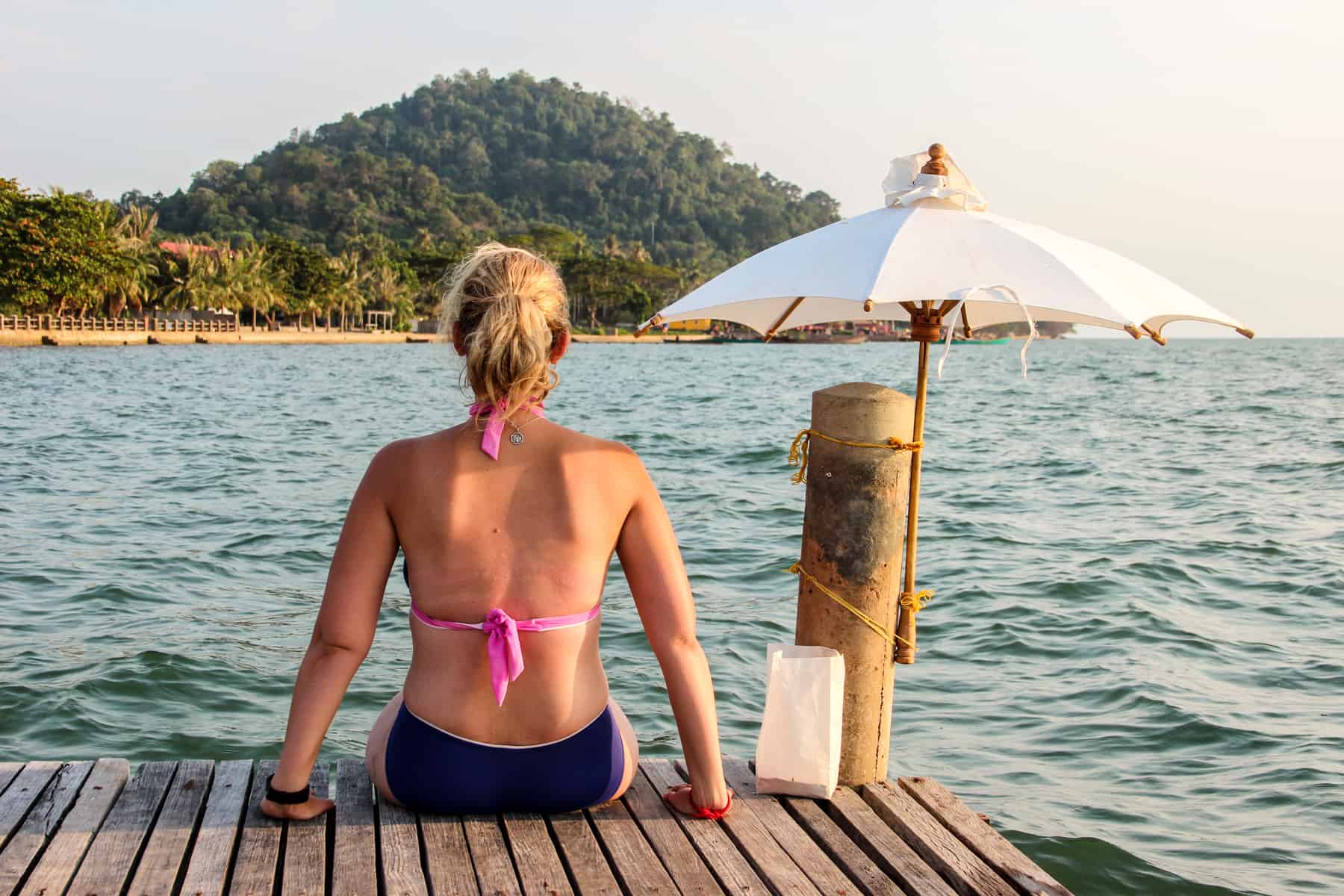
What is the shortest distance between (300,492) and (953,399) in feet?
102

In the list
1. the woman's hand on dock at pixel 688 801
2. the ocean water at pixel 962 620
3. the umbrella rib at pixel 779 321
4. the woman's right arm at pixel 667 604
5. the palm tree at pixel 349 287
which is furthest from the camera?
the palm tree at pixel 349 287

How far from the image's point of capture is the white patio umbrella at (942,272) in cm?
331

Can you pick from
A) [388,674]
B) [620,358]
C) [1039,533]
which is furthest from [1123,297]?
[620,358]

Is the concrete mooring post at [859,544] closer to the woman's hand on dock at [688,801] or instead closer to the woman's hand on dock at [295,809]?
the woman's hand on dock at [688,801]

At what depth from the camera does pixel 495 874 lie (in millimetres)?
2863

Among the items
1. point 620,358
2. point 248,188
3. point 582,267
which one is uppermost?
point 248,188

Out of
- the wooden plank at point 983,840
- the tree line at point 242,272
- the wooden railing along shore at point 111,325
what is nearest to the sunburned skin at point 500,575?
the wooden plank at point 983,840

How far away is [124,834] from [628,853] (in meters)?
1.31

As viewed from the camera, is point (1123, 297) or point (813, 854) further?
point (1123, 297)

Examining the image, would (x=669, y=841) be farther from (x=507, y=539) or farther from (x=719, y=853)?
(x=507, y=539)

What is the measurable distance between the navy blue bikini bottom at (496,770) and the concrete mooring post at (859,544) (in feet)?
2.96

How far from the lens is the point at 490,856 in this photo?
295 centimetres

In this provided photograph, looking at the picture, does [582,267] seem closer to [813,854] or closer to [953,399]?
[953,399]

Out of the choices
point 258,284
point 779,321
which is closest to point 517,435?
point 779,321
